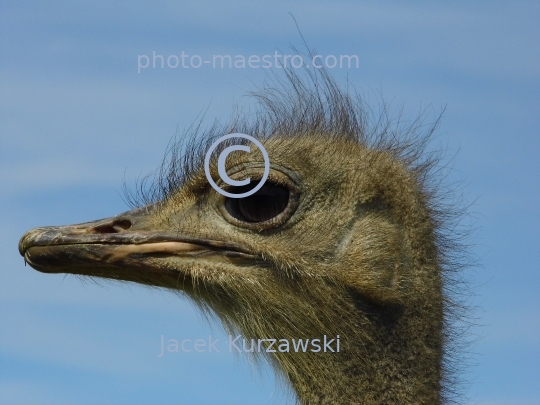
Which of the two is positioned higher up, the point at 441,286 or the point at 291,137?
the point at 291,137

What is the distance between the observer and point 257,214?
625cm

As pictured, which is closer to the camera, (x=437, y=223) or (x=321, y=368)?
(x=321, y=368)

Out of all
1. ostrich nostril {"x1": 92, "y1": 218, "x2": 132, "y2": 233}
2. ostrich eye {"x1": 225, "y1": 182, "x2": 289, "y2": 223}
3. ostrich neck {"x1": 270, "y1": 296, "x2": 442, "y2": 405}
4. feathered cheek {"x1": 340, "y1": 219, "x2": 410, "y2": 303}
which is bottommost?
ostrich neck {"x1": 270, "y1": 296, "x2": 442, "y2": 405}

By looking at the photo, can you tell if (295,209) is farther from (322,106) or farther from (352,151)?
(322,106)

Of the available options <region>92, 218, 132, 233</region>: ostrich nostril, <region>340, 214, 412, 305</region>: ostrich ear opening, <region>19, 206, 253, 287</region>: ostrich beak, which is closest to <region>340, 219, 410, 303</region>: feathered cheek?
<region>340, 214, 412, 305</region>: ostrich ear opening

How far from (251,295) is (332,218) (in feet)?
1.67

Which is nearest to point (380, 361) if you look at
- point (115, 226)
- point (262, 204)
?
point (262, 204)

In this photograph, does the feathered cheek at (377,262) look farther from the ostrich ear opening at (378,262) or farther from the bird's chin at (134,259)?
the bird's chin at (134,259)

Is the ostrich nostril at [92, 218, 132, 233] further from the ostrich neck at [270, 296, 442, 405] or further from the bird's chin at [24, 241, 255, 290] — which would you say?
the ostrich neck at [270, 296, 442, 405]

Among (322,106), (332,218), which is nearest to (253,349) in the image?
(332,218)

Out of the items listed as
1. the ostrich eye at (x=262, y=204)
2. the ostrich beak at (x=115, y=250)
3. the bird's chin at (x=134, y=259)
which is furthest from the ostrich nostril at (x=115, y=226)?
the ostrich eye at (x=262, y=204)

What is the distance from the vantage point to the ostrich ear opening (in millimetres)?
6137

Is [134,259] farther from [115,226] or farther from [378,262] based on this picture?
[378,262]

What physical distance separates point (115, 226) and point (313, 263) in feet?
2.99
